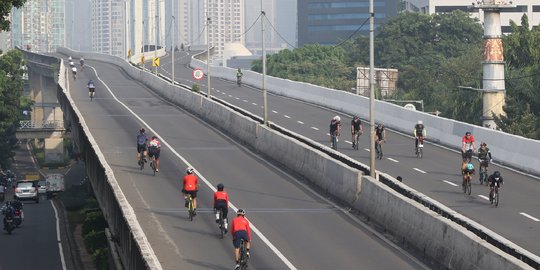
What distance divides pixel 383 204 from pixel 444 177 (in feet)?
32.1

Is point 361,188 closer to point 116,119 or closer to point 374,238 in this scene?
point 374,238

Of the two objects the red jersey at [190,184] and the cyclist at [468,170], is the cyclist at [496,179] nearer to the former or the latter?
the cyclist at [468,170]

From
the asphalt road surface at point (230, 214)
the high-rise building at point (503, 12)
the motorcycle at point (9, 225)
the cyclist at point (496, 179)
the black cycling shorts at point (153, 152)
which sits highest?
the high-rise building at point (503, 12)

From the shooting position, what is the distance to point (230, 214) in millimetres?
30469

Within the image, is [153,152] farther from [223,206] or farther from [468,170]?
[223,206]

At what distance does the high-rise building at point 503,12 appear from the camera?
172m

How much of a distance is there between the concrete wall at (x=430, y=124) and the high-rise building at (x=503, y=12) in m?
94.5

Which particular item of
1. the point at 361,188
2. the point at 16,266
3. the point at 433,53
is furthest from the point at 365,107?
the point at 433,53

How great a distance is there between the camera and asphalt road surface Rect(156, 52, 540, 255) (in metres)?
29.0

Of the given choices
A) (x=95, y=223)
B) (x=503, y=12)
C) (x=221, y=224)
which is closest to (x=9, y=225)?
(x=95, y=223)

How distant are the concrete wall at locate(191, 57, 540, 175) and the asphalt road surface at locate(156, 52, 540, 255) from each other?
1.67ft

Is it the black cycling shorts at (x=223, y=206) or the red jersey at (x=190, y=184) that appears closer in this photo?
the black cycling shorts at (x=223, y=206)

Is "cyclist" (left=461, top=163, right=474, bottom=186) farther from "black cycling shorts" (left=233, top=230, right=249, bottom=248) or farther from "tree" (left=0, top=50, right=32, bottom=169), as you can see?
"tree" (left=0, top=50, right=32, bottom=169)

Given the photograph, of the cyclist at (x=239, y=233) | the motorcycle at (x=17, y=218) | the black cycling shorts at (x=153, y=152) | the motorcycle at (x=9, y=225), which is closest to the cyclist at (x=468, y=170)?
the black cycling shorts at (x=153, y=152)
